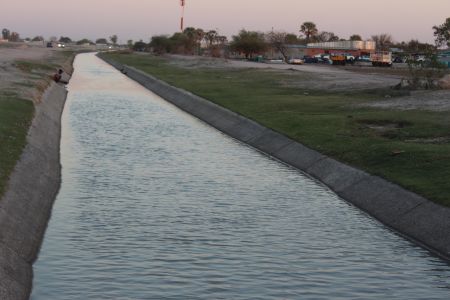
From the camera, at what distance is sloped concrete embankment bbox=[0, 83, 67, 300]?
17.2 metres

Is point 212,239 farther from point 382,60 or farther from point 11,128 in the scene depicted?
point 382,60

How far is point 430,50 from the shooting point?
59.7 m

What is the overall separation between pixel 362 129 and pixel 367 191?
12.0 m

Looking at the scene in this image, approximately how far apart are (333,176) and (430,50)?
3140 centimetres

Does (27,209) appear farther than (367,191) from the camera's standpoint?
No

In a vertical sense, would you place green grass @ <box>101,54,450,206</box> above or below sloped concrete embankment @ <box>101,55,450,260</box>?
above

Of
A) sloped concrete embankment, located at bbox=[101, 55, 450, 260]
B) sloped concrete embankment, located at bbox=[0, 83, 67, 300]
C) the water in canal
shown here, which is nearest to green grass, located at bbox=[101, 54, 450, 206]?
sloped concrete embankment, located at bbox=[101, 55, 450, 260]

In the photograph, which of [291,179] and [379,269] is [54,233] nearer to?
[379,269]

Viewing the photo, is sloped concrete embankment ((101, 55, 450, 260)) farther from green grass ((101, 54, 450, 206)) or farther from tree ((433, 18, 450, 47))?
tree ((433, 18, 450, 47))

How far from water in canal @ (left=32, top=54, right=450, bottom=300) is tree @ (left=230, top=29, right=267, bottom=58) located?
154909mm

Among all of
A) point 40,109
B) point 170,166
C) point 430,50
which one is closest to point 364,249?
point 170,166

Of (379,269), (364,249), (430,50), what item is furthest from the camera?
(430,50)

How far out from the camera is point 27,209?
77.5 feet

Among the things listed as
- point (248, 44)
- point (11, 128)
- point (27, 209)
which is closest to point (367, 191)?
point (27, 209)
